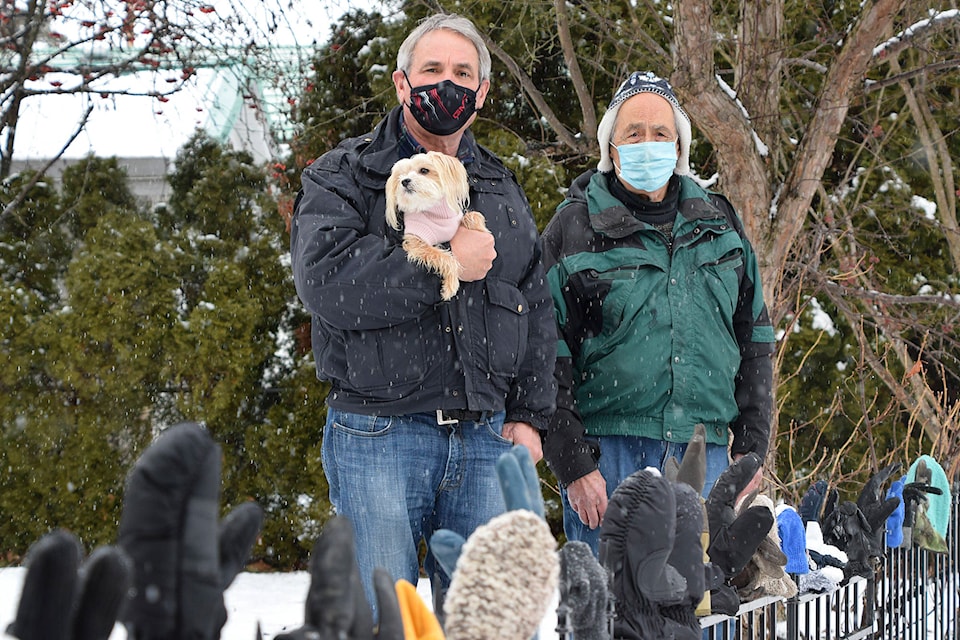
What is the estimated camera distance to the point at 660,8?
7.27 meters

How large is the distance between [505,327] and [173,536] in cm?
174

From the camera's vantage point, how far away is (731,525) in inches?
80.5

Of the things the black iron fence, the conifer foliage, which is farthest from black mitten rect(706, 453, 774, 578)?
the conifer foliage

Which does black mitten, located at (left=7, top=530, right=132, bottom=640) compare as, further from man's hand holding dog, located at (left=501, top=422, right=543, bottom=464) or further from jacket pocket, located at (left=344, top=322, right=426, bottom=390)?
man's hand holding dog, located at (left=501, top=422, right=543, bottom=464)

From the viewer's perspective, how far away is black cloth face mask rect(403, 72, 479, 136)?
8.97 feet

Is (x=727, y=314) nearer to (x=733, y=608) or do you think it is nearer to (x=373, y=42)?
(x=733, y=608)

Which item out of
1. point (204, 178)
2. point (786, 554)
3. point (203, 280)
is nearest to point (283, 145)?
point (204, 178)

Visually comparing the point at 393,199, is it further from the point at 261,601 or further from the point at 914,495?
the point at 261,601

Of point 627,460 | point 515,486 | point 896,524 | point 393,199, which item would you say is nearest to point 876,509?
point 896,524

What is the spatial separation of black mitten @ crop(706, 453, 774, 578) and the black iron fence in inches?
22.3

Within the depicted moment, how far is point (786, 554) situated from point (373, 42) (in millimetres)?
6272

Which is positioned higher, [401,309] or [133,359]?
[401,309]

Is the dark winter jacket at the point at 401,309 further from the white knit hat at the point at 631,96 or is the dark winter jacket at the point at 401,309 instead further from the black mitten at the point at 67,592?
the black mitten at the point at 67,592

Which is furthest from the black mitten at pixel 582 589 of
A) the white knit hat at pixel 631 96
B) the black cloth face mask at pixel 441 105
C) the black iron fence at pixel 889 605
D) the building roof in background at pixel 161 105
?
the building roof in background at pixel 161 105
